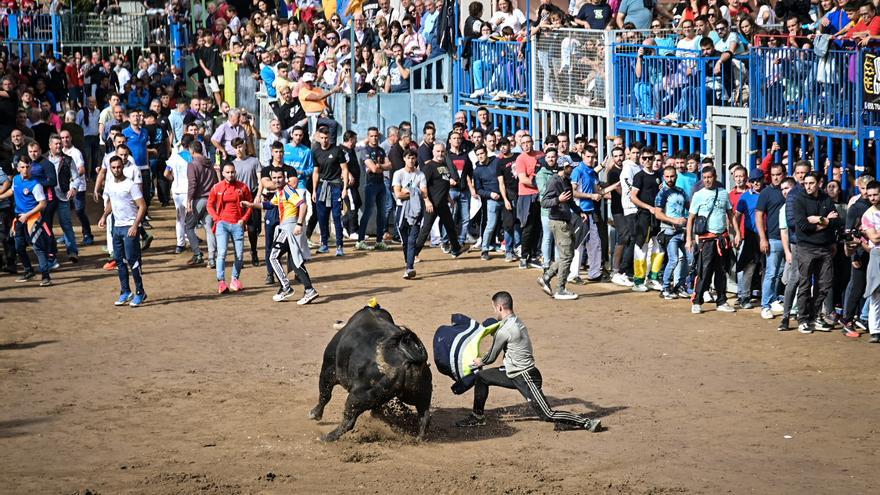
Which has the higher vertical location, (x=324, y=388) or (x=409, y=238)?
(x=409, y=238)

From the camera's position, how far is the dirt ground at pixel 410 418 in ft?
31.4

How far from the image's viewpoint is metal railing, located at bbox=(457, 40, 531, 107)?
70.0 ft

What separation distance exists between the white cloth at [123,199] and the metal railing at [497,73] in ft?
25.3

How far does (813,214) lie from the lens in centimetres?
1400

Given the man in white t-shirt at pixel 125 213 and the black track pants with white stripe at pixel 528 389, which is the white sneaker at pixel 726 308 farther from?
the man in white t-shirt at pixel 125 213

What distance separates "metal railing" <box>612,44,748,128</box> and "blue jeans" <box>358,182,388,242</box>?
388 cm

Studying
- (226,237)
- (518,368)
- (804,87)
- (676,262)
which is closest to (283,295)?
(226,237)

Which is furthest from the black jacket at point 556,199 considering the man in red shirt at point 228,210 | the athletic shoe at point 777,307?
the man in red shirt at point 228,210

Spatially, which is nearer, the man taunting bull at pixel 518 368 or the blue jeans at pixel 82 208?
the man taunting bull at pixel 518 368

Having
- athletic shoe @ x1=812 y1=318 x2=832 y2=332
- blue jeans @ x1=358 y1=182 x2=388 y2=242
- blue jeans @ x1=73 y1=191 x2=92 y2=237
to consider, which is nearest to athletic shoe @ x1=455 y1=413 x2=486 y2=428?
athletic shoe @ x1=812 y1=318 x2=832 y2=332

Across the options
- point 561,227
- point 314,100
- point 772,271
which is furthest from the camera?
point 314,100

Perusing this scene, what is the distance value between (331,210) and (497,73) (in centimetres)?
409

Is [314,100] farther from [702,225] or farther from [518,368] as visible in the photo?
[518,368]

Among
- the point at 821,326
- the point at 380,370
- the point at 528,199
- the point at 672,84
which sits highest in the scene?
the point at 672,84
